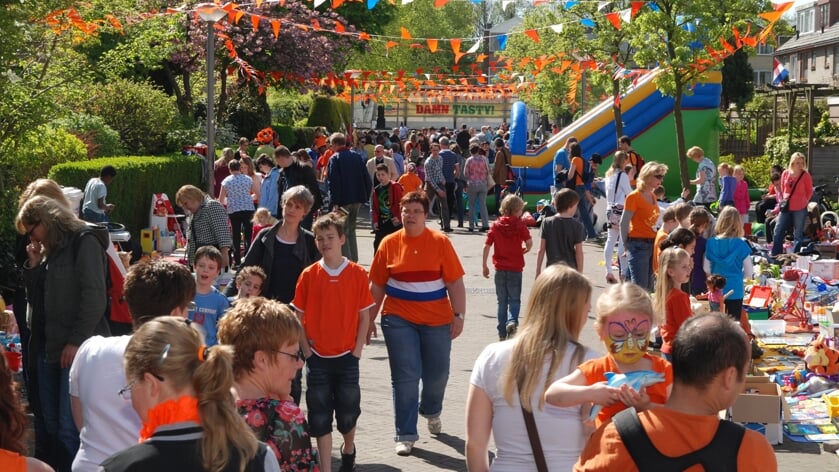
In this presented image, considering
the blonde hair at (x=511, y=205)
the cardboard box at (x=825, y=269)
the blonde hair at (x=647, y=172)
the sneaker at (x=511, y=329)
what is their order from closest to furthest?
the sneaker at (x=511, y=329) → the blonde hair at (x=511, y=205) → the blonde hair at (x=647, y=172) → the cardboard box at (x=825, y=269)

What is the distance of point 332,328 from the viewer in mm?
7566

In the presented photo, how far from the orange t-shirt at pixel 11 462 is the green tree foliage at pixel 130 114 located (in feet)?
68.6

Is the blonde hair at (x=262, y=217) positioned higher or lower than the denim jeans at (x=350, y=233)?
higher

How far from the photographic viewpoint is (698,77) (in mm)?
24922

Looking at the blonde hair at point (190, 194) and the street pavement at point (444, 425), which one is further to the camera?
the blonde hair at point (190, 194)

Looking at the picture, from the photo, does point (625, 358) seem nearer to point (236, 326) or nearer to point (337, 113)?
point (236, 326)

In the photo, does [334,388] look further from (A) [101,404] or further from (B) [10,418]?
Answer: (B) [10,418]

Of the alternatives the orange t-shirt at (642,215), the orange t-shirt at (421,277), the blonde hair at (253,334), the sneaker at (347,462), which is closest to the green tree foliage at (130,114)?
the orange t-shirt at (642,215)

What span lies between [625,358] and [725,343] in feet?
3.55

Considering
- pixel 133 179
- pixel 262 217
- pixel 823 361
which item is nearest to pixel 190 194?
pixel 262 217

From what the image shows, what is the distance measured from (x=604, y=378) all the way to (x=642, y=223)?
30.0ft

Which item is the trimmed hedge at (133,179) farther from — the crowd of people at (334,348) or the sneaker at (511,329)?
the sneaker at (511,329)

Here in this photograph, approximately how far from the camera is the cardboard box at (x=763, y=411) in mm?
8680

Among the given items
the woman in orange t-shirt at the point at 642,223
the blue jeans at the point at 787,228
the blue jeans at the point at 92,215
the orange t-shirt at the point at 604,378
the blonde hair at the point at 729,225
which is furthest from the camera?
the blue jeans at the point at 787,228
